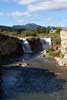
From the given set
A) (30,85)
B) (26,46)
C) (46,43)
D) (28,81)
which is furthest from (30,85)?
(46,43)

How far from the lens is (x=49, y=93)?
25734mm

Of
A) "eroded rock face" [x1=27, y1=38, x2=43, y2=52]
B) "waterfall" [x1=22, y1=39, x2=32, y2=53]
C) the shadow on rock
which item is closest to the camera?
the shadow on rock

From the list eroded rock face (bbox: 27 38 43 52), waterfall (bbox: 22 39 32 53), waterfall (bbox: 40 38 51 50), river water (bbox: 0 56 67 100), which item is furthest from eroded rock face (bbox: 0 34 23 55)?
river water (bbox: 0 56 67 100)

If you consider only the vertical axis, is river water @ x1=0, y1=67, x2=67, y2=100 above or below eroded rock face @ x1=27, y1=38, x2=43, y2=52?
above

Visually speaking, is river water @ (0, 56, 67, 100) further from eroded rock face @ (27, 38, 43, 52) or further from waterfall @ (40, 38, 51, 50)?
waterfall @ (40, 38, 51, 50)

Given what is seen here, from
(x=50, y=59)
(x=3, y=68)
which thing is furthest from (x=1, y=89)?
(x=50, y=59)

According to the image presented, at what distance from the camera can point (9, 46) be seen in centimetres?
5284

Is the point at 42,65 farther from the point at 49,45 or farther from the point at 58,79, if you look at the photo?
the point at 49,45

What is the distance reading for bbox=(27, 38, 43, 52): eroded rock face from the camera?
196ft

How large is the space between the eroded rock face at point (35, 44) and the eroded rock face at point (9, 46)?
329cm

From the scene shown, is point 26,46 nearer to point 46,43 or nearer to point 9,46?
point 46,43

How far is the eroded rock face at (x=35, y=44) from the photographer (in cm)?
5962

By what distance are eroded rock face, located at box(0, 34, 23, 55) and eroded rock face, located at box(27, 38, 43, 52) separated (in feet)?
10.8

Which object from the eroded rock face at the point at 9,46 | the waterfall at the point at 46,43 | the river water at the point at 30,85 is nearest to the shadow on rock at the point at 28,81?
the river water at the point at 30,85
